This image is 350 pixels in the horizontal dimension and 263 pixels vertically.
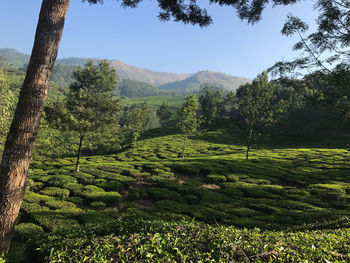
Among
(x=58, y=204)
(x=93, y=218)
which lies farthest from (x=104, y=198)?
(x=93, y=218)

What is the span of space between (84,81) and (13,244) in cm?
1330

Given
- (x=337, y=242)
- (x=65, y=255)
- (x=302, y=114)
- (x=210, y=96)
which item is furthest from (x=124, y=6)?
(x=302, y=114)

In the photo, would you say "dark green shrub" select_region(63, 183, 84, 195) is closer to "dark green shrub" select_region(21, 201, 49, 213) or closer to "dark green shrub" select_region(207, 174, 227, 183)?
"dark green shrub" select_region(21, 201, 49, 213)

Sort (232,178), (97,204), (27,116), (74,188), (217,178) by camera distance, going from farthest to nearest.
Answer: (232,178) → (217,178) → (74,188) → (97,204) → (27,116)

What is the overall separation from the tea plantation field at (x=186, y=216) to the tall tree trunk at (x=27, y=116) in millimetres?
1200

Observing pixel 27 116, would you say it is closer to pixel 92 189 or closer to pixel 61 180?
pixel 92 189

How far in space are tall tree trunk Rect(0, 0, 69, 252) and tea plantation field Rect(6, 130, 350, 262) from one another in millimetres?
1200

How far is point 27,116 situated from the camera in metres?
4.67

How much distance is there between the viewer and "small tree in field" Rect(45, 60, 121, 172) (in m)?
15.5

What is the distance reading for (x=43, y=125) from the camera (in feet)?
50.8

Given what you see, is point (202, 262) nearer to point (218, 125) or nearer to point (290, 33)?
point (290, 33)

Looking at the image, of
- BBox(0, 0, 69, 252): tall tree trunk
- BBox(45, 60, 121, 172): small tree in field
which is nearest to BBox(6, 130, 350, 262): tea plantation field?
BBox(0, 0, 69, 252): tall tree trunk

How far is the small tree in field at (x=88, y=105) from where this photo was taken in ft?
50.9

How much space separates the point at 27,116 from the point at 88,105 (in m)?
13.0
